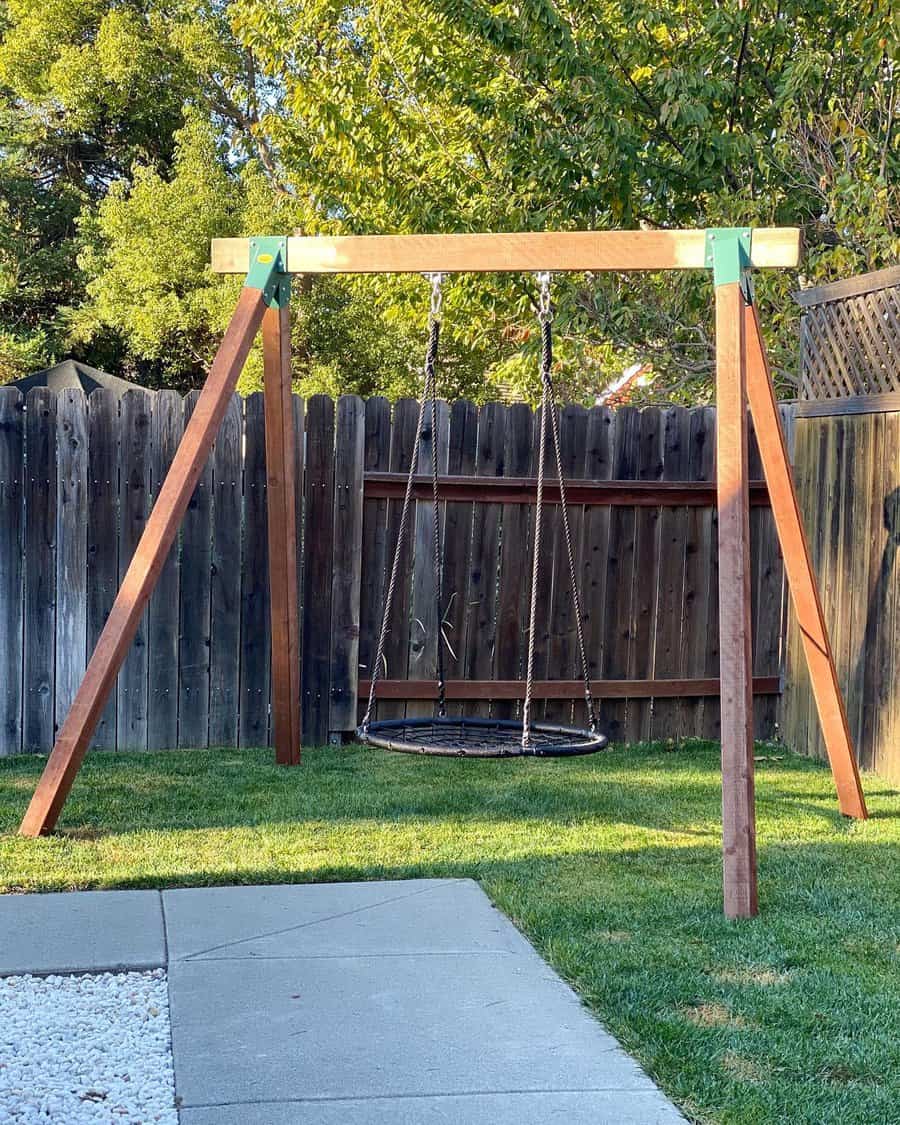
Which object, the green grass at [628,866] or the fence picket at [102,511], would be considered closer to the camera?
the green grass at [628,866]

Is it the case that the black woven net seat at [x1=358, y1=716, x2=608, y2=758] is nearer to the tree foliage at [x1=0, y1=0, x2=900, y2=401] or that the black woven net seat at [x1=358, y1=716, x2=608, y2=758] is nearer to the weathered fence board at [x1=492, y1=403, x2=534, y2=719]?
the weathered fence board at [x1=492, y1=403, x2=534, y2=719]

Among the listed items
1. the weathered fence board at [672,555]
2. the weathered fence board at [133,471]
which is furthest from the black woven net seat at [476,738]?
the weathered fence board at [672,555]

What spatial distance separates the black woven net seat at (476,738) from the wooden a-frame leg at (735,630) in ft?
1.89

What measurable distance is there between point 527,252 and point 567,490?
2.41 metres

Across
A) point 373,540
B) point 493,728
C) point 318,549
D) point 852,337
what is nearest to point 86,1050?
point 493,728

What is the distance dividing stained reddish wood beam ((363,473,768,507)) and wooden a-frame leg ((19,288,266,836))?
1.83 m

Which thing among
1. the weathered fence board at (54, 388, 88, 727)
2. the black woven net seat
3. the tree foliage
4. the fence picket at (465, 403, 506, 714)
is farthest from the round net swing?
the tree foliage

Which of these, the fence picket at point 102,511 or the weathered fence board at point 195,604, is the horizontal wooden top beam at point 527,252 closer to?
the fence picket at point 102,511

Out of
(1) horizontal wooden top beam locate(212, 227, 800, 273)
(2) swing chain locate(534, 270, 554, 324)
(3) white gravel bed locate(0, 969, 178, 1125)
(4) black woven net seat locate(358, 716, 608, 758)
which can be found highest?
(1) horizontal wooden top beam locate(212, 227, 800, 273)

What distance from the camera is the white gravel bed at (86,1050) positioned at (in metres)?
2.65

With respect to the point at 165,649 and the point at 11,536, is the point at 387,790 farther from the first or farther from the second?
the point at 11,536

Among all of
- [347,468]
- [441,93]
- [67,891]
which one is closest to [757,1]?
[441,93]

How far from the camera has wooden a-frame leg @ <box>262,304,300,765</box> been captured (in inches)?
241

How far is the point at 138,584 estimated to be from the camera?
16.0 feet
